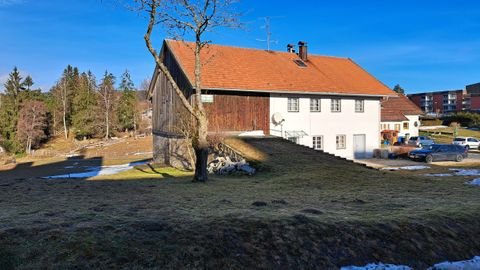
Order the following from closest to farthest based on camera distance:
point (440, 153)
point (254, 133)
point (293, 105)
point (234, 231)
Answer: point (234, 231), point (254, 133), point (293, 105), point (440, 153)

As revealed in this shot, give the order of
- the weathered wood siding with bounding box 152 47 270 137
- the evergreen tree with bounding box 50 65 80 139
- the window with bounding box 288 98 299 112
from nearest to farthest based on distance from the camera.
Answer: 1. the weathered wood siding with bounding box 152 47 270 137
2. the window with bounding box 288 98 299 112
3. the evergreen tree with bounding box 50 65 80 139

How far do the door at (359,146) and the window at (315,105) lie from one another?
4.33 meters

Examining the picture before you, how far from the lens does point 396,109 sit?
50031mm

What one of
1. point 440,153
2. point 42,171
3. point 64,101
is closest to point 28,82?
point 64,101

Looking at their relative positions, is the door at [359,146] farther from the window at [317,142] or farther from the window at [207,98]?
the window at [207,98]

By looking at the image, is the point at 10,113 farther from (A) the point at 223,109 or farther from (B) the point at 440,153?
(B) the point at 440,153

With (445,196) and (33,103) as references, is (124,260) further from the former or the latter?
(33,103)

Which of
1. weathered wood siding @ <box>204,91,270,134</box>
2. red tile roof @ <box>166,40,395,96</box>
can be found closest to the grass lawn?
weathered wood siding @ <box>204,91,270,134</box>

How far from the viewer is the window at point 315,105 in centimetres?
2894

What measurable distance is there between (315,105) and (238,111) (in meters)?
6.46

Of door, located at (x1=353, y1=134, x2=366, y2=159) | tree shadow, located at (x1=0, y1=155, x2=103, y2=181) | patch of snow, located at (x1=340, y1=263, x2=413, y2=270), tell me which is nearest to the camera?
patch of snow, located at (x1=340, y1=263, x2=413, y2=270)

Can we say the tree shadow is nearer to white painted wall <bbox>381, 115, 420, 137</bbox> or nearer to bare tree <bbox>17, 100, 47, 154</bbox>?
bare tree <bbox>17, 100, 47, 154</bbox>

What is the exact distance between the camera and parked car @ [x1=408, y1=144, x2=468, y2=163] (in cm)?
3030

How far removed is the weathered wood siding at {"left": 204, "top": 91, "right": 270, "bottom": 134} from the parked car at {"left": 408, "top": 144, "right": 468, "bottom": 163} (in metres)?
12.5
